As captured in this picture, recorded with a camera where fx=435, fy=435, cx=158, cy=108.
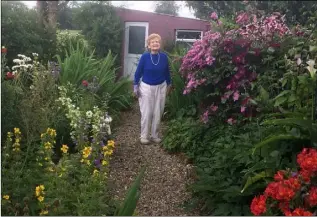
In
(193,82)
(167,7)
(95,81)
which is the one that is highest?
(167,7)

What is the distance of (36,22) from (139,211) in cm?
650

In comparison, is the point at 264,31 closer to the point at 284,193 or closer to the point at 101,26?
the point at 284,193

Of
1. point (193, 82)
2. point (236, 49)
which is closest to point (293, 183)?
point (236, 49)

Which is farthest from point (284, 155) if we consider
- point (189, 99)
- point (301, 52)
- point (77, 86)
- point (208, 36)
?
point (77, 86)

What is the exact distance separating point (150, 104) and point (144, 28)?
7718 mm

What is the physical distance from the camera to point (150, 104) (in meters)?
5.96

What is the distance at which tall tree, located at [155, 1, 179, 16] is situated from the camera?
62.9 feet

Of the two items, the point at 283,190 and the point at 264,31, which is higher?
the point at 264,31

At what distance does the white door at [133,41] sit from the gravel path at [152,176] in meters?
7.03

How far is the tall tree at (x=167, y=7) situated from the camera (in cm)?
1918

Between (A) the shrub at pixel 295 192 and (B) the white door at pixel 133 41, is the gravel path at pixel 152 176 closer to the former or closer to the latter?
(A) the shrub at pixel 295 192

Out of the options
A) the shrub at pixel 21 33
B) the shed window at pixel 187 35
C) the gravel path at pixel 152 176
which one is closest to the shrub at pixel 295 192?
the gravel path at pixel 152 176

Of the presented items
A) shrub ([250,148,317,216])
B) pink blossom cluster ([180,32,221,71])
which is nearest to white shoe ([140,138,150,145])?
pink blossom cluster ([180,32,221,71])

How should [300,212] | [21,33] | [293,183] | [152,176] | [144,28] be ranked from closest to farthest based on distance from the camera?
[300,212] → [293,183] → [152,176] → [21,33] → [144,28]
